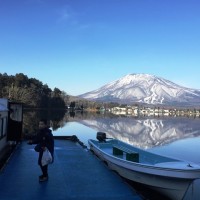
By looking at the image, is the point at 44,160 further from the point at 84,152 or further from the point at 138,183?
the point at 84,152

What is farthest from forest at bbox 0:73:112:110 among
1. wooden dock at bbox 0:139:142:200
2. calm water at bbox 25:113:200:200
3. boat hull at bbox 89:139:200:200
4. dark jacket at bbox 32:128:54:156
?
dark jacket at bbox 32:128:54:156

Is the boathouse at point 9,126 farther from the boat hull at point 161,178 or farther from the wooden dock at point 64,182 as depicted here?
the boat hull at point 161,178

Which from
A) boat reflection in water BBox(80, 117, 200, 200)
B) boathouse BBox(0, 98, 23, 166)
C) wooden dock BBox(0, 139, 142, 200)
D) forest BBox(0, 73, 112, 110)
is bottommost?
boat reflection in water BBox(80, 117, 200, 200)

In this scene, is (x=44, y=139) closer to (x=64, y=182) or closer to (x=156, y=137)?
(x=64, y=182)

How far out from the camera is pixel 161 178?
14.9 metres

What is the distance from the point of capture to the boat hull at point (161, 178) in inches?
556

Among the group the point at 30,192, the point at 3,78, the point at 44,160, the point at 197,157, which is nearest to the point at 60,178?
the point at 44,160

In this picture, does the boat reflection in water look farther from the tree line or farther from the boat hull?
the tree line

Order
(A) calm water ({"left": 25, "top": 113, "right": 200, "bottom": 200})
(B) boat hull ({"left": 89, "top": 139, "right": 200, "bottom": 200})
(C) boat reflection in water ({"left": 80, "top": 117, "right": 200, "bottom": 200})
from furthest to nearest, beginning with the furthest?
(A) calm water ({"left": 25, "top": 113, "right": 200, "bottom": 200}), (C) boat reflection in water ({"left": 80, "top": 117, "right": 200, "bottom": 200}), (B) boat hull ({"left": 89, "top": 139, "right": 200, "bottom": 200})

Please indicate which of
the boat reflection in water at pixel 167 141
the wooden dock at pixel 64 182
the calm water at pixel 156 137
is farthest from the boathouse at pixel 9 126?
the boat reflection in water at pixel 167 141

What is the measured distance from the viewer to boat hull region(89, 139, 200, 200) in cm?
1412

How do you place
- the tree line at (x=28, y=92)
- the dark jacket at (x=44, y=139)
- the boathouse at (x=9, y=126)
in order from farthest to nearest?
the tree line at (x=28, y=92)
the boathouse at (x=9, y=126)
the dark jacket at (x=44, y=139)

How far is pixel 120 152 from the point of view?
21.5 metres

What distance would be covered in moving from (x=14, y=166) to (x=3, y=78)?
12165cm
